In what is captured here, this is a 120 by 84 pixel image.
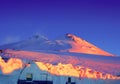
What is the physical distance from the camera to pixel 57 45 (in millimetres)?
50594

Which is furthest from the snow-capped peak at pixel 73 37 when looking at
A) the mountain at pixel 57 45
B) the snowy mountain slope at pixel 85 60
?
the snowy mountain slope at pixel 85 60

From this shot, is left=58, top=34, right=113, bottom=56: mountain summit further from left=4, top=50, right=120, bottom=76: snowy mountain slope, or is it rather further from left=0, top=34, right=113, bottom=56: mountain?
left=4, top=50, right=120, bottom=76: snowy mountain slope

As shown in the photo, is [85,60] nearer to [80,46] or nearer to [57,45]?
[57,45]

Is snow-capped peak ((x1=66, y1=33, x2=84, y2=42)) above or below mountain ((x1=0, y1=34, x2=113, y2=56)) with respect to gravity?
above

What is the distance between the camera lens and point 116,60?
48.2m

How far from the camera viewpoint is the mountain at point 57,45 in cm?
4738

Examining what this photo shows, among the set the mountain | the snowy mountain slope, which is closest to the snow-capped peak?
the mountain

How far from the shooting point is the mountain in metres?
47.4

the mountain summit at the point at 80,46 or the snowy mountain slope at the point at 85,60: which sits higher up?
the mountain summit at the point at 80,46

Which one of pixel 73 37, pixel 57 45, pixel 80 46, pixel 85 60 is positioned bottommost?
pixel 85 60

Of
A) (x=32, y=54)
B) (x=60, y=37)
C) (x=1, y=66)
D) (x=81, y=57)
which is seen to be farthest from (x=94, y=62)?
(x=1, y=66)

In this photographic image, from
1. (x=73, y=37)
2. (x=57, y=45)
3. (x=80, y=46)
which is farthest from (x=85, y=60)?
(x=73, y=37)

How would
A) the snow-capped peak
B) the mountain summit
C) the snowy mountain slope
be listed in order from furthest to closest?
the snow-capped peak → the mountain summit → the snowy mountain slope

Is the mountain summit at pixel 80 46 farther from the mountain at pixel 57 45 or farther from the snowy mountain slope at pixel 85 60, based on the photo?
the snowy mountain slope at pixel 85 60
